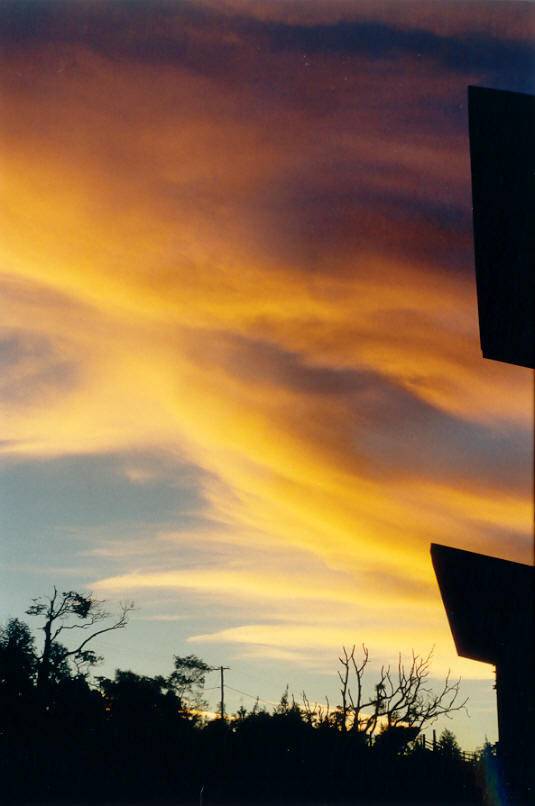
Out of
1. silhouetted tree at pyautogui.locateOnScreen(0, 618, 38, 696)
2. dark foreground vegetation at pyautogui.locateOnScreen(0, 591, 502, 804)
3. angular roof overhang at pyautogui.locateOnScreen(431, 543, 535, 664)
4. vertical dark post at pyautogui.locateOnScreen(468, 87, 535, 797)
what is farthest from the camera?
silhouetted tree at pyautogui.locateOnScreen(0, 618, 38, 696)

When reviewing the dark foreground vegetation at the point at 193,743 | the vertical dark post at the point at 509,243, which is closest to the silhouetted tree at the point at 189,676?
the dark foreground vegetation at the point at 193,743

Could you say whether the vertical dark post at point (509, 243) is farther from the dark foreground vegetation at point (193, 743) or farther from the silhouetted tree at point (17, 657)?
the silhouetted tree at point (17, 657)

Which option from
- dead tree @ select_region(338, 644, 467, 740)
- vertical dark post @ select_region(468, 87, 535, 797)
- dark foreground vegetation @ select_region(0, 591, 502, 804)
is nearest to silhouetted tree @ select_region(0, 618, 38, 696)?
dark foreground vegetation @ select_region(0, 591, 502, 804)

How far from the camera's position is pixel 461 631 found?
1154 centimetres

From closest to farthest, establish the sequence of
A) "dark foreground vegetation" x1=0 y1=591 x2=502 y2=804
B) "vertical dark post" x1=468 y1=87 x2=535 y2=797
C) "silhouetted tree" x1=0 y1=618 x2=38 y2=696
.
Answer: "vertical dark post" x1=468 y1=87 x2=535 y2=797, "dark foreground vegetation" x1=0 y1=591 x2=502 y2=804, "silhouetted tree" x1=0 y1=618 x2=38 y2=696

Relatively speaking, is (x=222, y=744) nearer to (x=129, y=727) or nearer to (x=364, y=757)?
(x=129, y=727)

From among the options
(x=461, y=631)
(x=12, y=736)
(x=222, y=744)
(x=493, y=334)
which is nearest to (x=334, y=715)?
(x=222, y=744)

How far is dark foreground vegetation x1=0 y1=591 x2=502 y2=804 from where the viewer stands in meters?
33.1

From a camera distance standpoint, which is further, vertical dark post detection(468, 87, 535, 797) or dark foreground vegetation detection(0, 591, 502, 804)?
dark foreground vegetation detection(0, 591, 502, 804)

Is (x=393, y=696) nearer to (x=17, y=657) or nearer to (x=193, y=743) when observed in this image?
(x=193, y=743)

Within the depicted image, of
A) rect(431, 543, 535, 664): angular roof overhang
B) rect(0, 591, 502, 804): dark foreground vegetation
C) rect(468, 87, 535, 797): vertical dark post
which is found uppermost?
rect(468, 87, 535, 797): vertical dark post

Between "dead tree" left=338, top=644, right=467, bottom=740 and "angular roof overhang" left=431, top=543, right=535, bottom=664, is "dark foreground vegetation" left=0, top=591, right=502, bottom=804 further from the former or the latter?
"angular roof overhang" left=431, top=543, right=535, bottom=664

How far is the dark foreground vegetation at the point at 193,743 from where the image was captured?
33.1 metres

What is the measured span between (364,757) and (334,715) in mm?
2716
